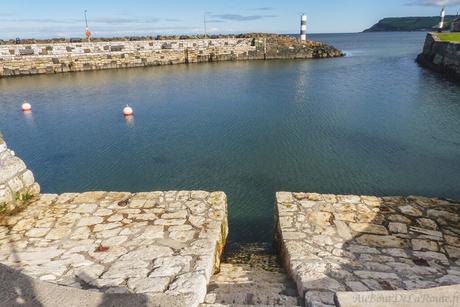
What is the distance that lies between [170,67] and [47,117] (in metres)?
23.5

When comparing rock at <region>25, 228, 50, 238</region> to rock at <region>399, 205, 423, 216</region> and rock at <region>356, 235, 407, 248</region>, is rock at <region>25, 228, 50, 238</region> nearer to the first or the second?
rock at <region>356, 235, 407, 248</region>

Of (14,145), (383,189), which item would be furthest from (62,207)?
(14,145)

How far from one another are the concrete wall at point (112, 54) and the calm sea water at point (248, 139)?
1042 cm

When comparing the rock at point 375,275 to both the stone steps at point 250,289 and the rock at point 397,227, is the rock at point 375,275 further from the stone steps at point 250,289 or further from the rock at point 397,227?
the rock at point 397,227

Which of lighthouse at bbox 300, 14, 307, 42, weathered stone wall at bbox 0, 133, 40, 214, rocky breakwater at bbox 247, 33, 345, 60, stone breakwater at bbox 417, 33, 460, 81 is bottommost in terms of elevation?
weathered stone wall at bbox 0, 133, 40, 214

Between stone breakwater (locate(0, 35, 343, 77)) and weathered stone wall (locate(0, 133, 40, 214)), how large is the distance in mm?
34488

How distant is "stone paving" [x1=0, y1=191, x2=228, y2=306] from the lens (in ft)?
13.5

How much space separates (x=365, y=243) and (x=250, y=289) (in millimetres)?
2299

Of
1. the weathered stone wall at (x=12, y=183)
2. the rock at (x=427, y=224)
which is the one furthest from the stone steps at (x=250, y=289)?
the weathered stone wall at (x=12, y=183)

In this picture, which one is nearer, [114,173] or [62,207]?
[62,207]

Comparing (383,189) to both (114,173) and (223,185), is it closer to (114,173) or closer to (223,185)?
(223,185)

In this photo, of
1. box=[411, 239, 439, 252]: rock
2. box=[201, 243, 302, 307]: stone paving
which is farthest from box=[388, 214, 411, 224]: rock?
box=[201, 243, 302, 307]: stone paving

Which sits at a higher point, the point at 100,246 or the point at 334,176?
the point at 100,246

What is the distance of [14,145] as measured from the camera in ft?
45.2
